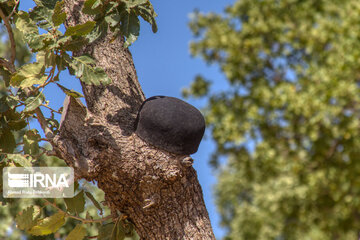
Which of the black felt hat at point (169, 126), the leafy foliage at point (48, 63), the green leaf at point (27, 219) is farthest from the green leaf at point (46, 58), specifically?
the green leaf at point (27, 219)

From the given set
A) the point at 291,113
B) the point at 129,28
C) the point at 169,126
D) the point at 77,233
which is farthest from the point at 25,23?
the point at 291,113

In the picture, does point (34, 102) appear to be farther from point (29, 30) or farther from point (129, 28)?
point (129, 28)

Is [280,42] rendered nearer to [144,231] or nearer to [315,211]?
[315,211]

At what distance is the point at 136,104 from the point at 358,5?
12.1ft

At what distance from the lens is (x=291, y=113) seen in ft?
14.7

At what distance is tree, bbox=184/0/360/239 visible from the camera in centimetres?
428

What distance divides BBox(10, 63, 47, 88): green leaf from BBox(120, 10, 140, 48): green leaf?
0.20m

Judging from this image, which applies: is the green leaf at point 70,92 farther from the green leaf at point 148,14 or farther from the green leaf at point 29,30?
the green leaf at point 148,14

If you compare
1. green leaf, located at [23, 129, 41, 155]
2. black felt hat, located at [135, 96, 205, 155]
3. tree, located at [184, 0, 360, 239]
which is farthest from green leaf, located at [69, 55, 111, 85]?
tree, located at [184, 0, 360, 239]

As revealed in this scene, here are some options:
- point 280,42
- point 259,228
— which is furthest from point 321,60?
point 259,228

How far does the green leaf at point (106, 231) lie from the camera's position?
113cm

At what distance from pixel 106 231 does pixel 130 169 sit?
22cm

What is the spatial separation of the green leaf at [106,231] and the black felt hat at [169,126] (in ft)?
0.85

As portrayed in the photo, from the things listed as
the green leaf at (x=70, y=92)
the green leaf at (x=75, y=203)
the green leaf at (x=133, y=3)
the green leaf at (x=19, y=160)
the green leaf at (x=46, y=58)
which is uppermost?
the green leaf at (x=133, y=3)
